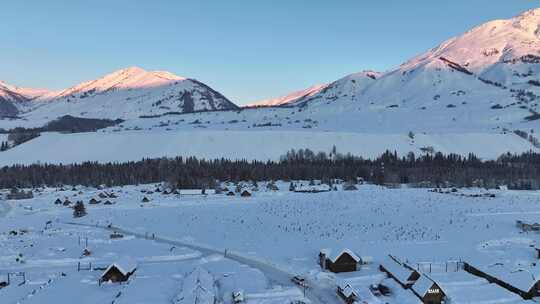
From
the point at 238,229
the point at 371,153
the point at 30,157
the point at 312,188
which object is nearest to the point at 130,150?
the point at 30,157

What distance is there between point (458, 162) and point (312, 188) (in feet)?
212

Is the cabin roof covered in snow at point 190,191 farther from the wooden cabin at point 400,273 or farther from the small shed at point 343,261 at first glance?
the wooden cabin at point 400,273

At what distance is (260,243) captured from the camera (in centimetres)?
5088

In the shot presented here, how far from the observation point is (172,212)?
76.1m

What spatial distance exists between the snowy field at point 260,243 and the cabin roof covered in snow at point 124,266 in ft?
2.41

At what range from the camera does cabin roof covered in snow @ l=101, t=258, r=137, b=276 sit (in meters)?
37.7

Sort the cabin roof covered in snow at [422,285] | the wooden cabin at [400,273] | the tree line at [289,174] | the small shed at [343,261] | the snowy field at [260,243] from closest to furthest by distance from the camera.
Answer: the cabin roof covered in snow at [422,285]
the snowy field at [260,243]
the wooden cabin at [400,273]
the small shed at [343,261]
the tree line at [289,174]

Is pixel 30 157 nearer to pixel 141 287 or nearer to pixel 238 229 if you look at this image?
pixel 238 229

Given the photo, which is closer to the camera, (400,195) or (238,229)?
(238,229)

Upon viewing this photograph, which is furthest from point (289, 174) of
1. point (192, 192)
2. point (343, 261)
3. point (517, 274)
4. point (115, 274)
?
point (517, 274)

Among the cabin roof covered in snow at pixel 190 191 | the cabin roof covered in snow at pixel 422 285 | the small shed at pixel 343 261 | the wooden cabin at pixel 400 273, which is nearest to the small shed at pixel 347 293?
the cabin roof covered in snow at pixel 422 285

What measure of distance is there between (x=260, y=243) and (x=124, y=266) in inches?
636

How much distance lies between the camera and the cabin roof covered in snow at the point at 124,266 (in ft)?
124

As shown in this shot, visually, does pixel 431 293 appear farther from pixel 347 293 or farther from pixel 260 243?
pixel 260 243
